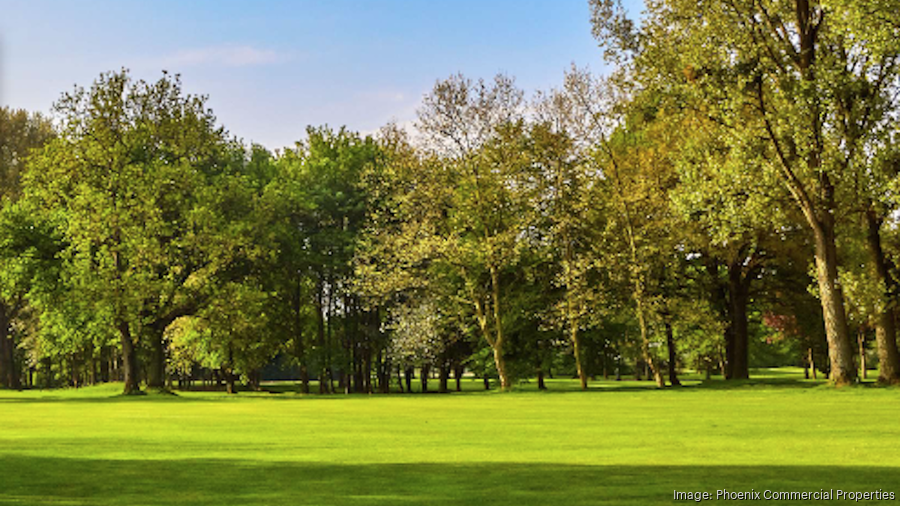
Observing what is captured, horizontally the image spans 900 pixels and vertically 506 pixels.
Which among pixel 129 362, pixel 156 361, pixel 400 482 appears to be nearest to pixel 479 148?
pixel 129 362

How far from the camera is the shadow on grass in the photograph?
1033 cm

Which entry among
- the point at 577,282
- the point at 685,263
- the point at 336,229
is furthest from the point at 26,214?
the point at 685,263

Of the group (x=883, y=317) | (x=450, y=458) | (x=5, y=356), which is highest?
(x=883, y=317)

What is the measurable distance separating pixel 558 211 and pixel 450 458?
134 ft

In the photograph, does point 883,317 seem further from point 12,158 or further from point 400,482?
point 12,158

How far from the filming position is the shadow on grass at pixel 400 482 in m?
10.3

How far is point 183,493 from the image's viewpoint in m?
11.1

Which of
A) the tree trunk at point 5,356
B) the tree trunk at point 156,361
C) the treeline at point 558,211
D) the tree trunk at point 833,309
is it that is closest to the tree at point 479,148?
the treeline at point 558,211

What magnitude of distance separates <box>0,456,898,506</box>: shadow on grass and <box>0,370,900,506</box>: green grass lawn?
0.08ft

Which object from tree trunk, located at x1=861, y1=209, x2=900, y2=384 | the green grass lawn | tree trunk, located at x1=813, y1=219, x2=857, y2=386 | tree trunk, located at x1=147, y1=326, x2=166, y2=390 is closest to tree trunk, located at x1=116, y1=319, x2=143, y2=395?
tree trunk, located at x1=147, y1=326, x2=166, y2=390

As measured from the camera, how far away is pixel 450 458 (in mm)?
14617

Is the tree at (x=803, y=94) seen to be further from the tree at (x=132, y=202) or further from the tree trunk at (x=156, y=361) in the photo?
the tree trunk at (x=156, y=361)

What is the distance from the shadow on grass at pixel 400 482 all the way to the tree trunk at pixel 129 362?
43931mm

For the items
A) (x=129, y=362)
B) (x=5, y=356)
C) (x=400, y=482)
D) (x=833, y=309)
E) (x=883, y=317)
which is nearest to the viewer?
(x=400, y=482)
